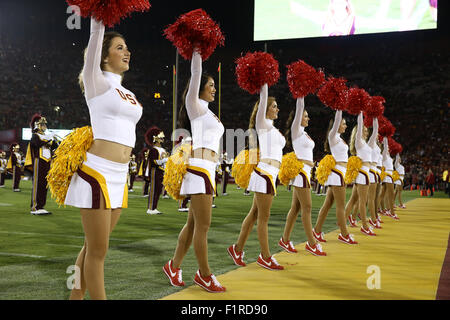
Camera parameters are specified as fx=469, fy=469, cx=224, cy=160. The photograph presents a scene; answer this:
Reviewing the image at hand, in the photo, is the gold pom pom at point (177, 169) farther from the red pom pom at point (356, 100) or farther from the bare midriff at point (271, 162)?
the red pom pom at point (356, 100)

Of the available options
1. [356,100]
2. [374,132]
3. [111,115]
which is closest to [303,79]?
[356,100]

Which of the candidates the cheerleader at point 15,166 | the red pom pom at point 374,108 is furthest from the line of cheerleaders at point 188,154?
the cheerleader at point 15,166

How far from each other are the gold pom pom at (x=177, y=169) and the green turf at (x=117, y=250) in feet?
2.31

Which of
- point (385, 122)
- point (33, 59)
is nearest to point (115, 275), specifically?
point (385, 122)

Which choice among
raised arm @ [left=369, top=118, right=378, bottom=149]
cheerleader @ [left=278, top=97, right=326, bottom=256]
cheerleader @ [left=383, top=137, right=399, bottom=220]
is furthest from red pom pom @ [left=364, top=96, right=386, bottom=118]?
cheerleader @ [left=278, top=97, right=326, bottom=256]

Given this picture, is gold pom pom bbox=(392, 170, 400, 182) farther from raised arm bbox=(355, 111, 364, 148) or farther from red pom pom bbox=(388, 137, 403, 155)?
raised arm bbox=(355, 111, 364, 148)

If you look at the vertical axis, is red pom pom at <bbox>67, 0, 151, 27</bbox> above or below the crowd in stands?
below

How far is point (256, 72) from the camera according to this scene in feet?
13.3

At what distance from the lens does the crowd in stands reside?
2658cm

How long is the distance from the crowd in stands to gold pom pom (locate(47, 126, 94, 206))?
2459cm

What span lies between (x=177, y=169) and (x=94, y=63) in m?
1.20

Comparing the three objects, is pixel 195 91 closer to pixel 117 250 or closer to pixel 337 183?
pixel 117 250

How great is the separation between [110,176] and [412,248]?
4.39m
